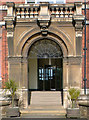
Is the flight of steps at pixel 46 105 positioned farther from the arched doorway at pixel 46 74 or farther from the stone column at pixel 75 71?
the stone column at pixel 75 71

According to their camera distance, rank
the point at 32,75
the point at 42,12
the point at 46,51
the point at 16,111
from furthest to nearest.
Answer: the point at 32,75
the point at 46,51
the point at 42,12
the point at 16,111

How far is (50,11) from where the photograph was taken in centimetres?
959

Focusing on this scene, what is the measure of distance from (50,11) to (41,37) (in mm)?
1323

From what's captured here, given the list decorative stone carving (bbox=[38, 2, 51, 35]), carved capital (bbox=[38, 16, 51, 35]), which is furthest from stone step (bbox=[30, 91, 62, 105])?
decorative stone carving (bbox=[38, 2, 51, 35])

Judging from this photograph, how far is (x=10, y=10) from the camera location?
9.36m

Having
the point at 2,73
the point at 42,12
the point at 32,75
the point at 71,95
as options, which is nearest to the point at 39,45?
the point at 42,12

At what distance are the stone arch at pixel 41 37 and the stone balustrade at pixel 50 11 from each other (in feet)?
2.35

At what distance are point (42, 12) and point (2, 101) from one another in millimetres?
4488

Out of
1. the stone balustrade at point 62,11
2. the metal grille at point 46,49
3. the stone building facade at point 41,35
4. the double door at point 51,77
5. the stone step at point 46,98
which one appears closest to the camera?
the stone building facade at point 41,35

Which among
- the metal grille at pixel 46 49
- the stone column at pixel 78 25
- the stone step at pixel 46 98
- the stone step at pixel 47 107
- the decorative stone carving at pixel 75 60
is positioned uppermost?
the stone column at pixel 78 25

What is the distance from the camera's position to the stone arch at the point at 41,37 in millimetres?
9430

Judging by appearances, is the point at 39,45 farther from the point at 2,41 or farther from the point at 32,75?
the point at 32,75

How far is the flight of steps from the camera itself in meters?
9.21

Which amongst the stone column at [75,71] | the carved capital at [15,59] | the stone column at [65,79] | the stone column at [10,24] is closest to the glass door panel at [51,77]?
the stone column at [65,79]
